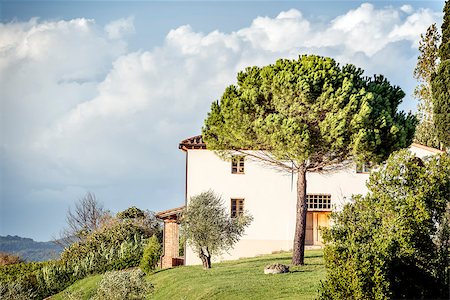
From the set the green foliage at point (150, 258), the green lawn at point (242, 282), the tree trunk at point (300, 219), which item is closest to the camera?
the green lawn at point (242, 282)

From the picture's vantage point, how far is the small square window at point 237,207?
35125 millimetres

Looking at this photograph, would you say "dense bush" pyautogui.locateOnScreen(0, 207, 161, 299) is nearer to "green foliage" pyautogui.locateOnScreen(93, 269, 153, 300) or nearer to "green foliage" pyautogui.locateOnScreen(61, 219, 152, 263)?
"green foliage" pyautogui.locateOnScreen(61, 219, 152, 263)

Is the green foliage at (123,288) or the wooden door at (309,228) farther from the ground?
the wooden door at (309,228)

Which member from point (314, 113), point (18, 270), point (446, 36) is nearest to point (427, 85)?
point (446, 36)

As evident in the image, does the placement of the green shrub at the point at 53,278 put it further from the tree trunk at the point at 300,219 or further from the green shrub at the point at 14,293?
the tree trunk at the point at 300,219

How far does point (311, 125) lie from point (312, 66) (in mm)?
2314

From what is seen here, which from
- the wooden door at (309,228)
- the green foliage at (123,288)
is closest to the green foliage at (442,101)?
the wooden door at (309,228)

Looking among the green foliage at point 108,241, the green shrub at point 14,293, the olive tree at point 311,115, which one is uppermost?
the olive tree at point 311,115

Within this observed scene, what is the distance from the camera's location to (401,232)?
1788 cm

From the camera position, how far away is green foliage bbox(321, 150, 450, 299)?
1698 centimetres

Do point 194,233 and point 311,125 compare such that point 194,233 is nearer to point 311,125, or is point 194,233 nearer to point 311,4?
point 311,125

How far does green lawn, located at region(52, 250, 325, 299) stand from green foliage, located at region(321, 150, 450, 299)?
9.25 ft

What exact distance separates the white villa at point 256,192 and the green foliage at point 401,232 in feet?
52.8

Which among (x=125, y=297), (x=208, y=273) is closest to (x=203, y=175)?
(x=208, y=273)
